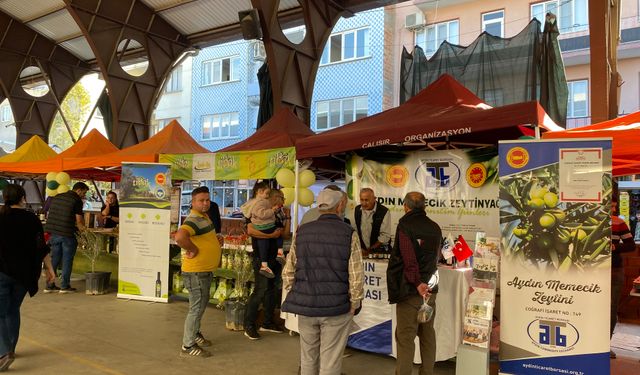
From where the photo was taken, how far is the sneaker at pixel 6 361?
12.9 feet

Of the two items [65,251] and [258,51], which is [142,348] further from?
[258,51]

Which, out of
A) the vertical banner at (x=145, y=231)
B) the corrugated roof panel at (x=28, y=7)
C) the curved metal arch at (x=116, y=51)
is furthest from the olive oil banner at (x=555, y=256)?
the corrugated roof panel at (x=28, y=7)

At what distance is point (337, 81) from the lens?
58.1ft

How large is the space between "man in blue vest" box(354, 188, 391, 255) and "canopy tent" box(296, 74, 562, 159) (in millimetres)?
725

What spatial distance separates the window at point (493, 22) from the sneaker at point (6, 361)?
1427 cm

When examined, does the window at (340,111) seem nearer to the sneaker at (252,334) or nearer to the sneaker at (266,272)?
the sneaker at (266,272)

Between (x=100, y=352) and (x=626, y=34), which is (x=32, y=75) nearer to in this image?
(x=100, y=352)

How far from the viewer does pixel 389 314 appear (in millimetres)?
4453

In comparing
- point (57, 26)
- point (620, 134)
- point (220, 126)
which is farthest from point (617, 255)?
point (220, 126)

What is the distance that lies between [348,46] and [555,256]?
1539cm

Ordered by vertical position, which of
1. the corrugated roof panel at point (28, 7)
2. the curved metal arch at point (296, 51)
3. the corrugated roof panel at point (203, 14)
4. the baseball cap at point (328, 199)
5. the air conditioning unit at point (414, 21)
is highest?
the air conditioning unit at point (414, 21)

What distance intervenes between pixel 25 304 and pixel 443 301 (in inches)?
211

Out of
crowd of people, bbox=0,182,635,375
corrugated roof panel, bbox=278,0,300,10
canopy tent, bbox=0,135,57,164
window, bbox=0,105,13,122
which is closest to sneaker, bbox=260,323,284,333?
crowd of people, bbox=0,182,635,375

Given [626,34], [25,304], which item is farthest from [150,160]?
[626,34]
